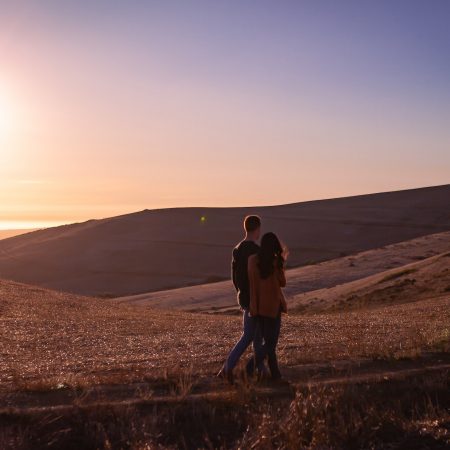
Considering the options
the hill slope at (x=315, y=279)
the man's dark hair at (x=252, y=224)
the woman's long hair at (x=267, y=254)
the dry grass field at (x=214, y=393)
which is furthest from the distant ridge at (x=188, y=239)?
the woman's long hair at (x=267, y=254)

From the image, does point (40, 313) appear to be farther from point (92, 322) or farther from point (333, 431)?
point (333, 431)

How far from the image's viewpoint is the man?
8.09 metres

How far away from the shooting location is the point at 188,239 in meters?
89.5

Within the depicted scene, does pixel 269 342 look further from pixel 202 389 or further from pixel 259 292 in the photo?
pixel 202 389

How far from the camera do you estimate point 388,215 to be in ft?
325

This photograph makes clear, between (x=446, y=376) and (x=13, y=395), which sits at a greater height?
(x=13, y=395)

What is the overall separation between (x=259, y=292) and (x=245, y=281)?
0.24 metres

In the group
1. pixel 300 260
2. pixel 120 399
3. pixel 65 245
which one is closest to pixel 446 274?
pixel 120 399

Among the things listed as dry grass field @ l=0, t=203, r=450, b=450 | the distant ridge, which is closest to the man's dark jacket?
dry grass field @ l=0, t=203, r=450, b=450

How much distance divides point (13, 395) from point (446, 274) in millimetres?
27418

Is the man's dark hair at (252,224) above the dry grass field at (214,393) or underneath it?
above

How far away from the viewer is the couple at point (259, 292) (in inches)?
313

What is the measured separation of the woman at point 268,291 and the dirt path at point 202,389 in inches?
16.1

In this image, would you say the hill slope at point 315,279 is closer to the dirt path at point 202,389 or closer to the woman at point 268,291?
the dirt path at point 202,389
